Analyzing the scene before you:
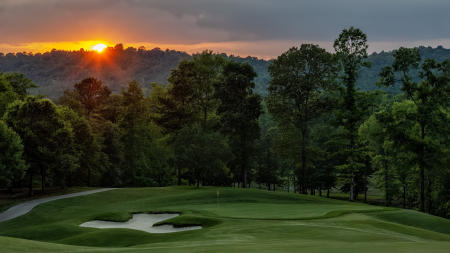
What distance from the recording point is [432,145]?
40.2m

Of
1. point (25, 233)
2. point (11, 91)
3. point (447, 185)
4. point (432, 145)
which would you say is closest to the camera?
point (25, 233)

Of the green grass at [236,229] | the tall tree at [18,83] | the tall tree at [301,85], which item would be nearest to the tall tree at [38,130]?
the green grass at [236,229]

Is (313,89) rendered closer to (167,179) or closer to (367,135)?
(367,135)

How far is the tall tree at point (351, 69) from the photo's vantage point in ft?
164

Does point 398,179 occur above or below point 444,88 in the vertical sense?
below

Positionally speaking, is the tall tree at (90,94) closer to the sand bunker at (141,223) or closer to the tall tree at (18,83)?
the tall tree at (18,83)

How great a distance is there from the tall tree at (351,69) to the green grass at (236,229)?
10.1m

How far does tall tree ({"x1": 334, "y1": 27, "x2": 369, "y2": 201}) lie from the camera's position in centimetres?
4994

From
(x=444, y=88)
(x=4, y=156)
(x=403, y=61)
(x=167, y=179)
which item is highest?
(x=403, y=61)

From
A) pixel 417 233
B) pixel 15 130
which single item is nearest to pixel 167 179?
→ pixel 15 130

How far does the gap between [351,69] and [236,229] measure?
34.4 metres

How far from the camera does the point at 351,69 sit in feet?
165

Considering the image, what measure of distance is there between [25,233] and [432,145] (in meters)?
35.4

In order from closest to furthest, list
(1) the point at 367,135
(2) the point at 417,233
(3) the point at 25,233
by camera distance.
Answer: (2) the point at 417,233 → (3) the point at 25,233 → (1) the point at 367,135
